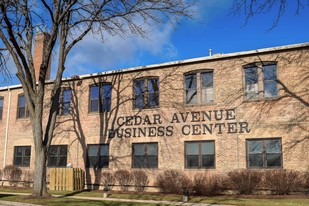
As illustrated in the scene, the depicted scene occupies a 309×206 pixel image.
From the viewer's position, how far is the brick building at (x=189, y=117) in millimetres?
18031

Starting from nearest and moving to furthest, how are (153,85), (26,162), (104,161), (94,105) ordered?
(153,85), (104,161), (94,105), (26,162)

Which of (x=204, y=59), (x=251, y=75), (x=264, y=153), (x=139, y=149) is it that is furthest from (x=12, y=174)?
(x=251, y=75)

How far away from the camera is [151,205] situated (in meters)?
14.1

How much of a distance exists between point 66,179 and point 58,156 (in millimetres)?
3035

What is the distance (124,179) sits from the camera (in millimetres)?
21016

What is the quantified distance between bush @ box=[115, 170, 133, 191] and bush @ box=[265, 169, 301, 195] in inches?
311

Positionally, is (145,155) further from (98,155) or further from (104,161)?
(98,155)

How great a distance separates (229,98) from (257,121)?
1992 mm

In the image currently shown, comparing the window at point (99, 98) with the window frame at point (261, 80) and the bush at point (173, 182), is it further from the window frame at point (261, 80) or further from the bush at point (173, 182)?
the window frame at point (261, 80)

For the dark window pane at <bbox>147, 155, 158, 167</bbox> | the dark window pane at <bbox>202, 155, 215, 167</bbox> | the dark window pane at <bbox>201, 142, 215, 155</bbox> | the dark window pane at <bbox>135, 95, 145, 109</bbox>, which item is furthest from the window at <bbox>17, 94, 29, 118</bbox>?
the dark window pane at <bbox>202, 155, 215, 167</bbox>

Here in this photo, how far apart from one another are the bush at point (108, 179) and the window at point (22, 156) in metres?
6.54

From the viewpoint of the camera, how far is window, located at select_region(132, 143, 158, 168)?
20.8 meters

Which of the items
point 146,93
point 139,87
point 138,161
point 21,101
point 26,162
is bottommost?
point 26,162

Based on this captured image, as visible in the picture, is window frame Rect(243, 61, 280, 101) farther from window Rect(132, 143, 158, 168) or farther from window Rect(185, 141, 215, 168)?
window Rect(132, 143, 158, 168)
